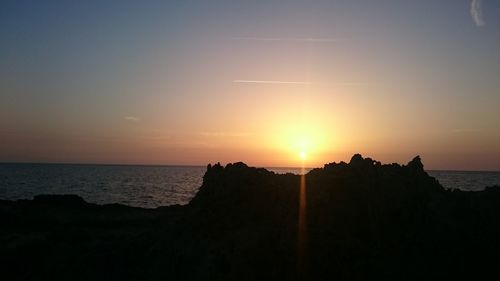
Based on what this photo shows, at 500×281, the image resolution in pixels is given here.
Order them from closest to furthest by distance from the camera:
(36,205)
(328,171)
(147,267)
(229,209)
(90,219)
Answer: (147,267)
(229,209)
(328,171)
(90,219)
(36,205)

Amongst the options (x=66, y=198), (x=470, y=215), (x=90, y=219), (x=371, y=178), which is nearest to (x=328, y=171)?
(x=371, y=178)

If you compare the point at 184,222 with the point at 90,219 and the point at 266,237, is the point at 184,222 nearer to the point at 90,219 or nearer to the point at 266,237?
the point at 266,237

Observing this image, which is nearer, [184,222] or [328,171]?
[184,222]

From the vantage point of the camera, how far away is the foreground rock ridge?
1423 centimetres

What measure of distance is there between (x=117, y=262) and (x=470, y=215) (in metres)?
12.5

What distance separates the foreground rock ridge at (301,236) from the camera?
1423cm

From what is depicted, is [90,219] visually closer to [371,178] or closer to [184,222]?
[184,222]

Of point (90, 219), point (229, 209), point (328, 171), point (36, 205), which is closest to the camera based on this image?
point (229, 209)

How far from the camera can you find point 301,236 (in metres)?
14.6

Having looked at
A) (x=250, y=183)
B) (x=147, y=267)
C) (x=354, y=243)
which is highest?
(x=250, y=183)

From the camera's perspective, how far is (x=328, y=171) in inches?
705

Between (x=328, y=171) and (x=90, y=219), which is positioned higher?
(x=328, y=171)

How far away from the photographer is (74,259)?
1582 cm

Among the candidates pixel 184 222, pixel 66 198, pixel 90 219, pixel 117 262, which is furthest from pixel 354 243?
pixel 66 198
